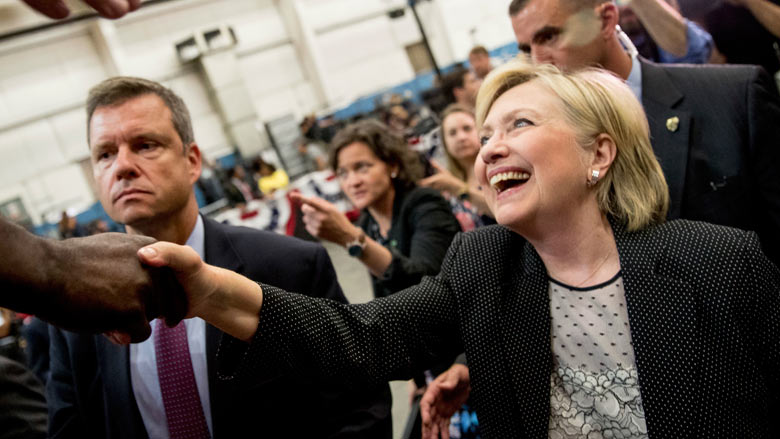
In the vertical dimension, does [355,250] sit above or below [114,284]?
below

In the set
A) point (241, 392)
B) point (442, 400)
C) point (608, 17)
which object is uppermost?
point (608, 17)

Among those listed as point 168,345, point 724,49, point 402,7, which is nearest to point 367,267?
point 168,345

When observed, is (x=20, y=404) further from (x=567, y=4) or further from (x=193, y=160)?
(x=567, y=4)

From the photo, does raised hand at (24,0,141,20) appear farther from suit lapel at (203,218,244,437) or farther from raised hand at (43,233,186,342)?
suit lapel at (203,218,244,437)

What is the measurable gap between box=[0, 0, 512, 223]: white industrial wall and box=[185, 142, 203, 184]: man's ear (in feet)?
1.33

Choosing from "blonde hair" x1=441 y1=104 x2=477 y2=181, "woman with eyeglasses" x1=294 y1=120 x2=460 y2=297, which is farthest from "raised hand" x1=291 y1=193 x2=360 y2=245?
"blonde hair" x1=441 y1=104 x2=477 y2=181

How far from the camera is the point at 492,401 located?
1.06 m

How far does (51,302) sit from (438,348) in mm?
816

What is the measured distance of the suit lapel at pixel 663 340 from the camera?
3.05ft

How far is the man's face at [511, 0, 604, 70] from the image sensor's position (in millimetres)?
1109

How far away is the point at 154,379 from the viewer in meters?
1.14

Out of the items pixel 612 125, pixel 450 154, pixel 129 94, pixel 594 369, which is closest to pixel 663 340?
pixel 594 369

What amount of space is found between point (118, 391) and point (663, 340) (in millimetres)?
1151

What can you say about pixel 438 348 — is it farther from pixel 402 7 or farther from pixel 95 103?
pixel 402 7
